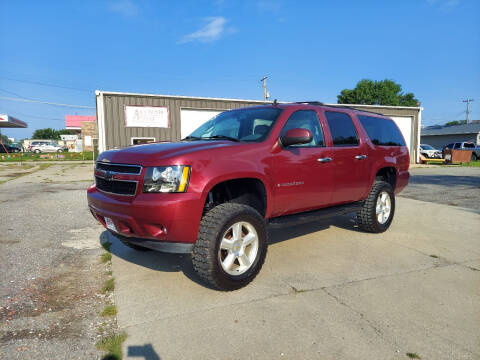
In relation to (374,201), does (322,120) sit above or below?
above

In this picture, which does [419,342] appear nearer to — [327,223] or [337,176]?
[337,176]

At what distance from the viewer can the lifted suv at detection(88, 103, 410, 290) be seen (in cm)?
286

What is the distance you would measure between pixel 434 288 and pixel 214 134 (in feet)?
9.49

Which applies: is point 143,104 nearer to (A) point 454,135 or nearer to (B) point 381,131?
(B) point 381,131

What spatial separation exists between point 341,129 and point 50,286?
3966 millimetres

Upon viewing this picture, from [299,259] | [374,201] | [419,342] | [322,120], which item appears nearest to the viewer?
[419,342]

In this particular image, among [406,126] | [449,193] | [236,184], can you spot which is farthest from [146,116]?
[406,126]

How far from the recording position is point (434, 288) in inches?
127

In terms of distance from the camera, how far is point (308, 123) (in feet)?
13.6

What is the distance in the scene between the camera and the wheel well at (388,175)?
18.0 feet

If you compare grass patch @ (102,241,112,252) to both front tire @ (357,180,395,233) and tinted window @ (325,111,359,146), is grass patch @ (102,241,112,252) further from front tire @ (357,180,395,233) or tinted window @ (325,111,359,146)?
front tire @ (357,180,395,233)

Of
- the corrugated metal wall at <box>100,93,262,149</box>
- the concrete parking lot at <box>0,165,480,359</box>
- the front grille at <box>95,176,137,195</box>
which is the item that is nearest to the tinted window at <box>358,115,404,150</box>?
the concrete parking lot at <box>0,165,480,359</box>

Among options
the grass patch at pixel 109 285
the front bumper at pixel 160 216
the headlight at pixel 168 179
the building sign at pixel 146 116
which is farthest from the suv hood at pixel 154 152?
the building sign at pixel 146 116

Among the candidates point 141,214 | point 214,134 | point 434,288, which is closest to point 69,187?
point 214,134
